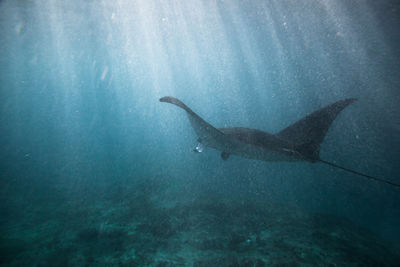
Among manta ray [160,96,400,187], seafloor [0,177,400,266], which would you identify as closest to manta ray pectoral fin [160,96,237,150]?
manta ray [160,96,400,187]

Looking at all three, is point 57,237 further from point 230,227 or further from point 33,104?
point 33,104

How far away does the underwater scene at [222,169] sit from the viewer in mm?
4141

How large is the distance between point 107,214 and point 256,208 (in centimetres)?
585

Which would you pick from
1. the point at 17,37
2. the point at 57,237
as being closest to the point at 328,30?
the point at 57,237

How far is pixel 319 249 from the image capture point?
13.9 ft

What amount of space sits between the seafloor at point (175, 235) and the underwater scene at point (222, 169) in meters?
0.04

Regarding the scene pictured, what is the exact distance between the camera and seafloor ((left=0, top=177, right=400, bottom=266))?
13.5ft

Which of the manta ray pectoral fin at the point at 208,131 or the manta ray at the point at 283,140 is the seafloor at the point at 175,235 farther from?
the manta ray pectoral fin at the point at 208,131

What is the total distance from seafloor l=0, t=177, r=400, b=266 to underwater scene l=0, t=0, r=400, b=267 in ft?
0.14

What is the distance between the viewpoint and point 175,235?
16.3 ft

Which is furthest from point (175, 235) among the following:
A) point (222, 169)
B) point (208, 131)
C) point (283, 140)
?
point (222, 169)

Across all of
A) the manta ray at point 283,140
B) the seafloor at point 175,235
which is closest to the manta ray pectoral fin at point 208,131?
the manta ray at point 283,140

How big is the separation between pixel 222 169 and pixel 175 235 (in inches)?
301

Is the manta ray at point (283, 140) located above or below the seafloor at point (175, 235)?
above
